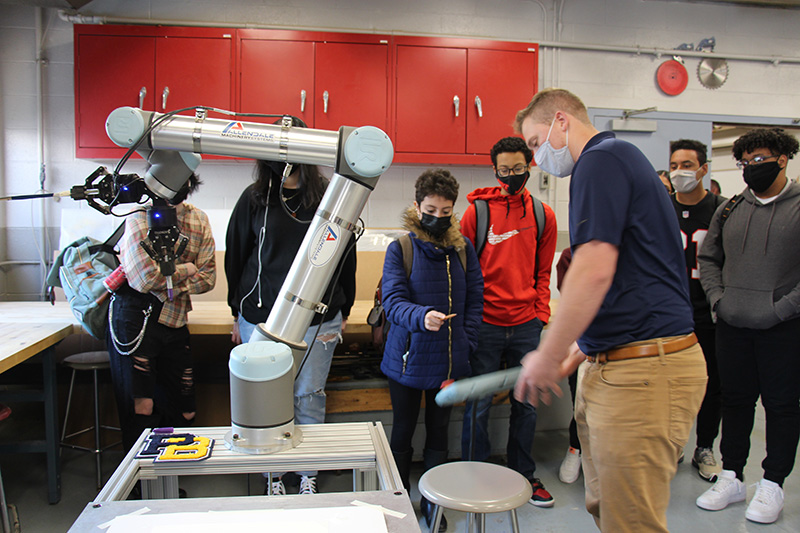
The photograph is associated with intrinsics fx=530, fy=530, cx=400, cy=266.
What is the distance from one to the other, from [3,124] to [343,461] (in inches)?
144

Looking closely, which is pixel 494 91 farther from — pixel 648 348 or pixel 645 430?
pixel 645 430

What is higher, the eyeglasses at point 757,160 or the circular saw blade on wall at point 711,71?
the circular saw blade on wall at point 711,71

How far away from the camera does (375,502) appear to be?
0.90 meters

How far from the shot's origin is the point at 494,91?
11.3 feet

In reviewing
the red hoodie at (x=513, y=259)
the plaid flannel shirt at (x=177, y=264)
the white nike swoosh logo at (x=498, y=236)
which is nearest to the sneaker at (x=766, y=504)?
the red hoodie at (x=513, y=259)

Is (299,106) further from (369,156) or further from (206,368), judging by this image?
(369,156)

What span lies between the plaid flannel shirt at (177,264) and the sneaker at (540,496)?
1696 millimetres

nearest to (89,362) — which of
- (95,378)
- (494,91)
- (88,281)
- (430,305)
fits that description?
(95,378)

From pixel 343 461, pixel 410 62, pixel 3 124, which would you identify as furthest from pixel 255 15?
pixel 343 461

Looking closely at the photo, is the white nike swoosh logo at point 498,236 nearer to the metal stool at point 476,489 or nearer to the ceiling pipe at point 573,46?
the metal stool at point 476,489

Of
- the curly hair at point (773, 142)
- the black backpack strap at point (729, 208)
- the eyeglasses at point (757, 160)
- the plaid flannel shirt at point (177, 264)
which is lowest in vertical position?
the plaid flannel shirt at point (177, 264)

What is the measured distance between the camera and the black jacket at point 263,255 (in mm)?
2086

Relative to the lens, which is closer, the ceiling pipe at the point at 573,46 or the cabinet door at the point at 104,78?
the cabinet door at the point at 104,78

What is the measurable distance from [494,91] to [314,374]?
2.26 meters
